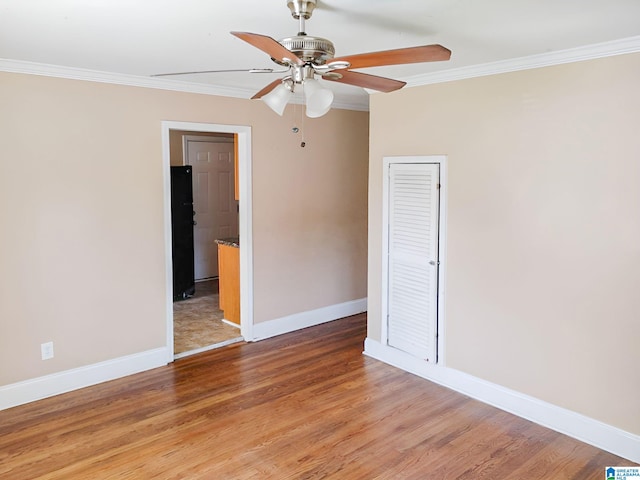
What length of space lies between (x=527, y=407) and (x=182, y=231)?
4265 mm

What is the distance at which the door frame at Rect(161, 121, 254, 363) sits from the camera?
411 cm

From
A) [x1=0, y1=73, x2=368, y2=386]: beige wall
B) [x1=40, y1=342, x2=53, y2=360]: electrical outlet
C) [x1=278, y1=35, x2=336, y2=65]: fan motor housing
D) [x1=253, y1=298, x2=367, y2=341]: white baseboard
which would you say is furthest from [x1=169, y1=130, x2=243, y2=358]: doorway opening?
[x1=278, y1=35, x2=336, y2=65]: fan motor housing

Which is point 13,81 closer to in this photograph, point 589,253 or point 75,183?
point 75,183

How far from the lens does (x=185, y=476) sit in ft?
8.91

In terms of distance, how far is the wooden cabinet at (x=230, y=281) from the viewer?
5.07 metres

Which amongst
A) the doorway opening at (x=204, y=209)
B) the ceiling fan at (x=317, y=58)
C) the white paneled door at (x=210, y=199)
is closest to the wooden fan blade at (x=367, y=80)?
the ceiling fan at (x=317, y=58)

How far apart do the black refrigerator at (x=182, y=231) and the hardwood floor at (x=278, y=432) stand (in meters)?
2.08

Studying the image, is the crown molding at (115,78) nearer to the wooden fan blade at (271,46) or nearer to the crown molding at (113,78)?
the crown molding at (113,78)

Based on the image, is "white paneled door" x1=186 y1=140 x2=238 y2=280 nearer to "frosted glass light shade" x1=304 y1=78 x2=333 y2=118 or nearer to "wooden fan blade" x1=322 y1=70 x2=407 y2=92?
"wooden fan blade" x1=322 y1=70 x2=407 y2=92

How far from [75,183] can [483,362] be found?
3.18 m

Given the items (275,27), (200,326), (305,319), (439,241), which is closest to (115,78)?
(275,27)

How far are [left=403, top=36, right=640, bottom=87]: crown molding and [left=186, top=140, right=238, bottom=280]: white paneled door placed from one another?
381 centimetres

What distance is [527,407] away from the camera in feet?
11.0

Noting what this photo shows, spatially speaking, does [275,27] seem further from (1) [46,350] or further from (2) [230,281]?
(2) [230,281]
